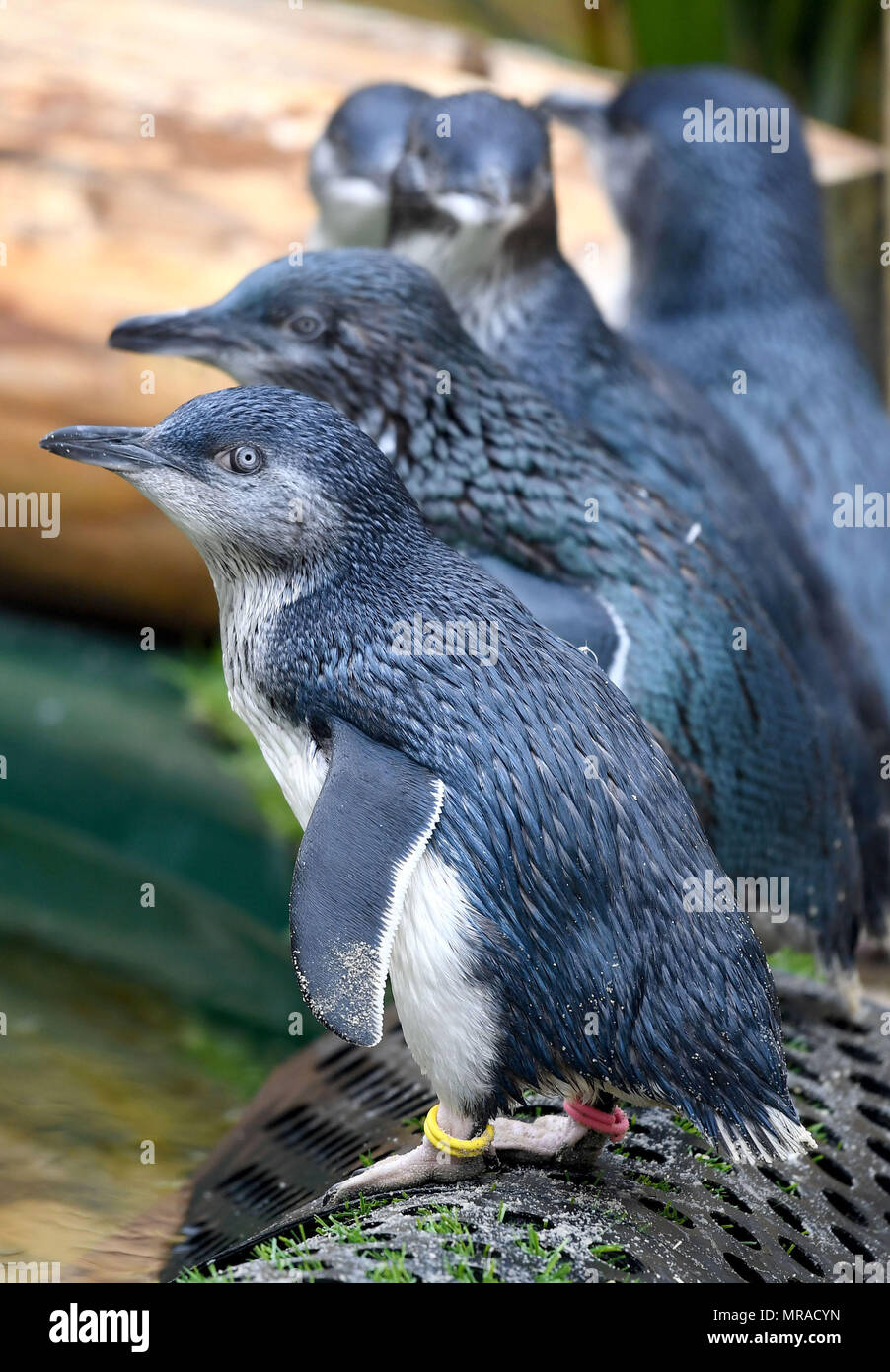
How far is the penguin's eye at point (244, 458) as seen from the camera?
1.48 metres

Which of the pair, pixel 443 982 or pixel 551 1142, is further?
pixel 551 1142

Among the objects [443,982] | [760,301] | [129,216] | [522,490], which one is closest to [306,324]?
[522,490]

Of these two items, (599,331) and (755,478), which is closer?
(599,331)

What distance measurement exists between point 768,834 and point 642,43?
4488 mm

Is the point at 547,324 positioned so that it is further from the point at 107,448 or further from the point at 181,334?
the point at 107,448

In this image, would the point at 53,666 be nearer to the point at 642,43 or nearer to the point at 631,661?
the point at 631,661

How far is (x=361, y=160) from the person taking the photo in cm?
267

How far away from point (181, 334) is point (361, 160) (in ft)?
2.97

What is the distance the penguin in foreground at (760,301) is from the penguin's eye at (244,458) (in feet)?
4.18

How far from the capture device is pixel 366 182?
2.66 m

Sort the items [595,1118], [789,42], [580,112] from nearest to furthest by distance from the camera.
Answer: [595,1118]
[580,112]
[789,42]

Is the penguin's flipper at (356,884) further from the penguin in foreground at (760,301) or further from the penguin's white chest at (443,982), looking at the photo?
the penguin in foreground at (760,301)

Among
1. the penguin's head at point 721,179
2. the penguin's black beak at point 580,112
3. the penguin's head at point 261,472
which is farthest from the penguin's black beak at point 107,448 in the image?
the penguin's black beak at point 580,112
